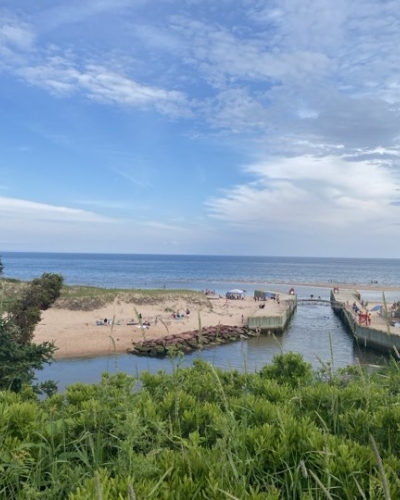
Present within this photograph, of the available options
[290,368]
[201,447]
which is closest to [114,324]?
[290,368]

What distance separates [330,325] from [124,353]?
21.8 meters

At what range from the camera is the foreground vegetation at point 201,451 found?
2.10 metres

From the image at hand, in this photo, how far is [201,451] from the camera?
2557 mm

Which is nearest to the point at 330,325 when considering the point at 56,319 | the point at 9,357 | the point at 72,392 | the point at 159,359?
the point at 159,359

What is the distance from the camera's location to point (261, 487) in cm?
241

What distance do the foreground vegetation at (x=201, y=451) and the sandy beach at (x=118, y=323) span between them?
63.3 feet

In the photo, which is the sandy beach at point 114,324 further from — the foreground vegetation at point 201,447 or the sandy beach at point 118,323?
the foreground vegetation at point 201,447

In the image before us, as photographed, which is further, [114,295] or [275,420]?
[114,295]

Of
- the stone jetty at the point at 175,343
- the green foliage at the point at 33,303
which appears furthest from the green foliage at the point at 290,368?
the stone jetty at the point at 175,343

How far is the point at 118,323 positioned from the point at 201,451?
1369 inches

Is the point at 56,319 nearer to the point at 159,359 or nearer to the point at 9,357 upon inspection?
the point at 159,359

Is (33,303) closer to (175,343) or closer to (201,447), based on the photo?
(175,343)

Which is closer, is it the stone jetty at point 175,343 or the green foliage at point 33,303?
the green foliage at point 33,303

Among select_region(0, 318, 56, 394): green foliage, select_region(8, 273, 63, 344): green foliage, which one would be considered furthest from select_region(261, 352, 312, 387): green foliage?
select_region(8, 273, 63, 344): green foliage
